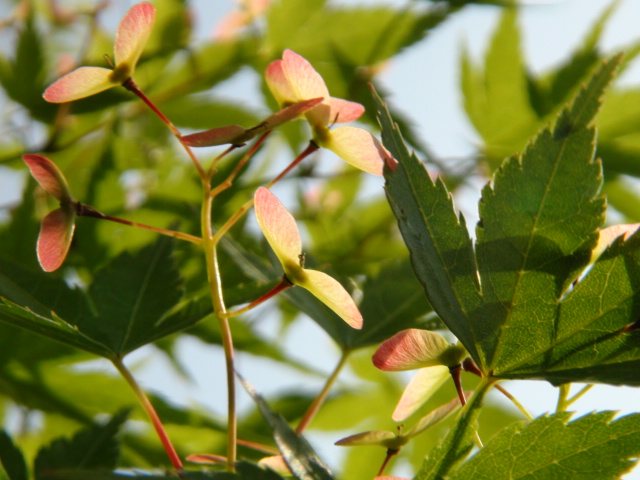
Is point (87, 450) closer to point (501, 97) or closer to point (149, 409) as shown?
point (149, 409)

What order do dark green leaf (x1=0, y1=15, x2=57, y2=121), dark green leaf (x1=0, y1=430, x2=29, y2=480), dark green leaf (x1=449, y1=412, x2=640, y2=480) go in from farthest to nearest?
dark green leaf (x1=0, y1=15, x2=57, y2=121), dark green leaf (x1=0, y1=430, x2=29, y2=480), dark green leaf (x1=449, y1=412, x2=640, y2=480)

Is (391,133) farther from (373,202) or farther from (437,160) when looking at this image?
(373,202)

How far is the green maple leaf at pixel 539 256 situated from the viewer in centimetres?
36

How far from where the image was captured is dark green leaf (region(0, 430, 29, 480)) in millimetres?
480

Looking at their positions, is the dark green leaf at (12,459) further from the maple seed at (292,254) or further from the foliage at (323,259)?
the maple seed at (292,254)

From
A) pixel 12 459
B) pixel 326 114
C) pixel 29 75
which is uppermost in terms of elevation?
pixel 29 75

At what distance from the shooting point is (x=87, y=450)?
0.53 metres

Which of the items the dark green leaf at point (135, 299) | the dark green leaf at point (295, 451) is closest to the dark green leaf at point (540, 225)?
the dark green leaf at point (295, 451)

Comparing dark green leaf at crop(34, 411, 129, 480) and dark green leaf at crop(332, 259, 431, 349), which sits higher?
dark green leaf at crop(332, 259, 431, 349)

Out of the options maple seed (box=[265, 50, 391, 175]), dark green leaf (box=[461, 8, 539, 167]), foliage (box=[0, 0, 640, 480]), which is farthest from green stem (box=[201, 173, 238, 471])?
dark green leaf (box=[461, 8, 539, 167])

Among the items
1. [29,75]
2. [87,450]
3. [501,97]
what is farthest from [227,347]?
[501,97]

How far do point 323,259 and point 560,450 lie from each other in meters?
0.61

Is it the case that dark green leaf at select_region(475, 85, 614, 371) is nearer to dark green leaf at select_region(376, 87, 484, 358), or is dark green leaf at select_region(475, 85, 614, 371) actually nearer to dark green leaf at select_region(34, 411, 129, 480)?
dark green leaf at select_region(376, 87, 484, 358)

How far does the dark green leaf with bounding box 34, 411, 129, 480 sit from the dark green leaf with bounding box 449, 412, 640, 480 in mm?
292
